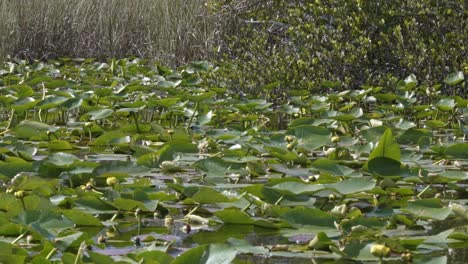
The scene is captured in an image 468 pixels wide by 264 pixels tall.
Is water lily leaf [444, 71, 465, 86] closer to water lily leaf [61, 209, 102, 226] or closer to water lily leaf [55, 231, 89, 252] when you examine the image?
water lily leaf [61, 209, 102, 226]

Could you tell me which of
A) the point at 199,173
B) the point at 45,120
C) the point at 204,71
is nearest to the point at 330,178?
the point at 199,173

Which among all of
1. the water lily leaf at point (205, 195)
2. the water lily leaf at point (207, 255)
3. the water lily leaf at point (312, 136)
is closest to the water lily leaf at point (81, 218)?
the water lily leaf at point (205, 195)

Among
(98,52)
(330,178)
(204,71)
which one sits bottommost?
(98,52)

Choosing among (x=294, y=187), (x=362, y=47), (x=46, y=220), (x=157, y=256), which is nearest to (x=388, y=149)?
(x=294, y=187)

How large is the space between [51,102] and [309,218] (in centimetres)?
265

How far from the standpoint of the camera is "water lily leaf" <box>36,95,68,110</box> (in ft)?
16.9

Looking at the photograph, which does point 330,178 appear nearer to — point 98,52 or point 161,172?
point 161,172

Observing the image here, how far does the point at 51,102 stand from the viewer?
523cm

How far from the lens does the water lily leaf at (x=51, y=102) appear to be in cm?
516

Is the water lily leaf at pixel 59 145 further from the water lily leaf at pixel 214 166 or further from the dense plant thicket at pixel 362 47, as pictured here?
the dense plant thicket at pixel 362 47

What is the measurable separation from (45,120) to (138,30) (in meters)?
5.53

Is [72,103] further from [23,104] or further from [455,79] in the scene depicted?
[455,79]

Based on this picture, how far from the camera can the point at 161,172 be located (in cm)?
407

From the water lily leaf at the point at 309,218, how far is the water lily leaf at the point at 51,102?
8.24ft
